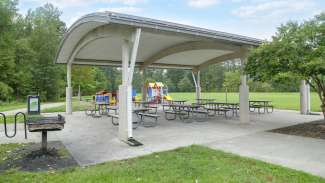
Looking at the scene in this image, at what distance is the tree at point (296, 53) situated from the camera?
6.73 m

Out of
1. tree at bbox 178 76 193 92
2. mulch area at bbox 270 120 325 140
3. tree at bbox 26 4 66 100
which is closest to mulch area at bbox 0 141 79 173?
mulch area at bbox 270 120 325 140

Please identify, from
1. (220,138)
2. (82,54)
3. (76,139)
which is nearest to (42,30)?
(82,54)

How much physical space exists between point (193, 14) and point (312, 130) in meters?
9.57

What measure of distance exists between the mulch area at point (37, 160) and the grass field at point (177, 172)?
0.97ft

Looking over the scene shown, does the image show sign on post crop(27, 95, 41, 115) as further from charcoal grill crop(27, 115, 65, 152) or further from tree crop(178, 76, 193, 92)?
tree crop(178, 76, 193, 92)

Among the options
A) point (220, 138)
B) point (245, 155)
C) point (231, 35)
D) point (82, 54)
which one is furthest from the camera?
point (82, 54)

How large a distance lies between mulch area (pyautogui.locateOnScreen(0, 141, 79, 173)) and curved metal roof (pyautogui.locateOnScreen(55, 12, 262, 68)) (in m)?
3.09

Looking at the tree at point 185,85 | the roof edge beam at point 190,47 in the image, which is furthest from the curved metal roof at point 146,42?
the tree at point 185,85

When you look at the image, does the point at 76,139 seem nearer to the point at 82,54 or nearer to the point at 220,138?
the point at 220,138

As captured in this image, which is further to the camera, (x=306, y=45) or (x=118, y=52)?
(x=118, y=52)

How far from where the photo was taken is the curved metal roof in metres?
6.67

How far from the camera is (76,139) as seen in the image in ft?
23.3

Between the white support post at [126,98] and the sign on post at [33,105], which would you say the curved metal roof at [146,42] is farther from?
the sign on post at [33,105]

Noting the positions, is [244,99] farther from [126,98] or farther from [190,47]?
[126,98]
